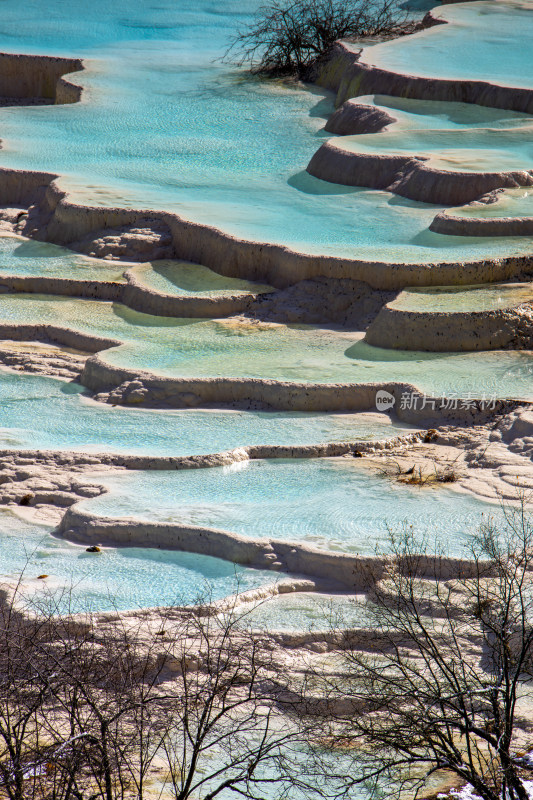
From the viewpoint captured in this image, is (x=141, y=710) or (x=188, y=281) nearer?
(x=141, y=710)

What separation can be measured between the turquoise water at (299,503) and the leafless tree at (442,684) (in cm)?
37

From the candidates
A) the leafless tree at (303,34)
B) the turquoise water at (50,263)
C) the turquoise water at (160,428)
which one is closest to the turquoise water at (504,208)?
the turquoise water at (160,428)

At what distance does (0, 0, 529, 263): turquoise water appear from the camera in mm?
12945

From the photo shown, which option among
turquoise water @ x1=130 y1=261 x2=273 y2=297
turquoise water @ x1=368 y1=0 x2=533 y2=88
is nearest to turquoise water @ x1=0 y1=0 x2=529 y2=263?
turquoise water @ x1=130 y1=261 x2=273 y2=297

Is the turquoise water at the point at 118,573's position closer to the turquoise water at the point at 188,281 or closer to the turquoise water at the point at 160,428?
the turquoise water at the point at 160,428

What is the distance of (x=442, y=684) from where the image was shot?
5875 mm

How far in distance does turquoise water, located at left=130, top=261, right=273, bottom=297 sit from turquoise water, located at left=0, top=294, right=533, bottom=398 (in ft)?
1.60

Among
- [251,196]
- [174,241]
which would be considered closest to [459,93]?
[251,196]

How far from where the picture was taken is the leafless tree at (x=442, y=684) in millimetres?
5352

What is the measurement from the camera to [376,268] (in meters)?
11.7

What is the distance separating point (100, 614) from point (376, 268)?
5.95 metres

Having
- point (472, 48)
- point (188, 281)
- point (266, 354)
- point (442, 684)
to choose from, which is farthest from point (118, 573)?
point (472, 48)

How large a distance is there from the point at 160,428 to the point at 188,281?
326 centimetres

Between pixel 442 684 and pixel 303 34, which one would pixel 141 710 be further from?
pixel 303 34
